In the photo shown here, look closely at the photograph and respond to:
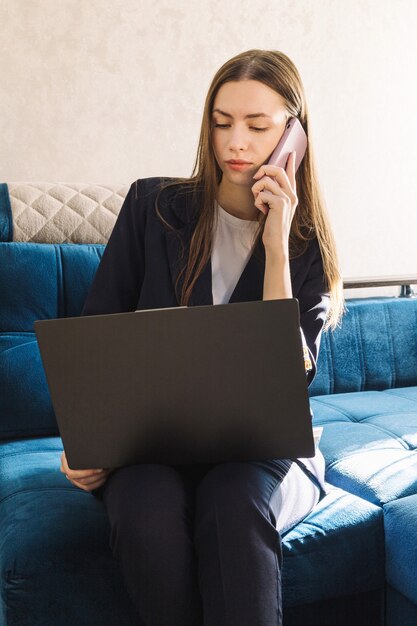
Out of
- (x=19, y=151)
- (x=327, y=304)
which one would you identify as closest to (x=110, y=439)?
(x=327, y=304)

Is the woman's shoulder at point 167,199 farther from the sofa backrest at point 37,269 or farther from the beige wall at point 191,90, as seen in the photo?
the beige wall at point 191,90

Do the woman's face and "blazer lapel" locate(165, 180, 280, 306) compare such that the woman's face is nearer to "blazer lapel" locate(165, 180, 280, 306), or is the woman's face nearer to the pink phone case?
the pink phone case

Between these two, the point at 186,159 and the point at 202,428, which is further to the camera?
the point at 186,159

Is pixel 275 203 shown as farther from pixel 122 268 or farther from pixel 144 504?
pixel 144 504

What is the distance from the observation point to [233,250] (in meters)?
1.68

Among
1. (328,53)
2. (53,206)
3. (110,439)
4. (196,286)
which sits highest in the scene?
(328,53)

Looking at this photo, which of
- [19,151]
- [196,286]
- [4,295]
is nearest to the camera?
[196,286]

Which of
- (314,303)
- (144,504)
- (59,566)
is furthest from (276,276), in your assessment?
(59,566)

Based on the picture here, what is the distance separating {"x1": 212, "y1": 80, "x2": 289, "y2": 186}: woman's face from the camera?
158 cm

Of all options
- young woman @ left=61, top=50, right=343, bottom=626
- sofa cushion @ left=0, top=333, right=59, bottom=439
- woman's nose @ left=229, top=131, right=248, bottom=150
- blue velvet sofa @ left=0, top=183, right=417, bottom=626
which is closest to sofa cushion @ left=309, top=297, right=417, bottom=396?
blue velvet sofa @ left=0, top=183, right=417, bottom=626

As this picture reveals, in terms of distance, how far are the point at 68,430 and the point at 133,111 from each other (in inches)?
58.1

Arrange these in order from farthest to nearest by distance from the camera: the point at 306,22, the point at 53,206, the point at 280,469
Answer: the point at 306,22
the point at 53,206
the point at 280,469

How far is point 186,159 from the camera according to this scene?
2547mm

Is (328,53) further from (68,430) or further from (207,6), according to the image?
(68,430)
